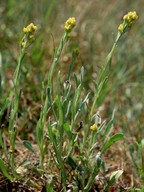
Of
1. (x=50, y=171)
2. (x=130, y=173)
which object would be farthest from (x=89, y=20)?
(x=50, y=171)

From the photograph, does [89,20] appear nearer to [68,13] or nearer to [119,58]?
[68,13]

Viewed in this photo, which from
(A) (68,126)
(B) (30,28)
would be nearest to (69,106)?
(A) (68,126)

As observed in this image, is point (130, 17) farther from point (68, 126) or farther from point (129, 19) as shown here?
point (68, 126)

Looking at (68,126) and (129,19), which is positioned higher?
(129,19)

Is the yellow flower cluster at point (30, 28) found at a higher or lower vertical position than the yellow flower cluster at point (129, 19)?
higher

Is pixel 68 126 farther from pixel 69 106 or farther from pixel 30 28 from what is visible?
pixel 30 28

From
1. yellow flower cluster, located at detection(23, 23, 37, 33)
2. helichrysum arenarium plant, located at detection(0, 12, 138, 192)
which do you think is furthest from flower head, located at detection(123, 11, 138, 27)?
yellow flower cluster, located at detection(23, 23, 37, 33)

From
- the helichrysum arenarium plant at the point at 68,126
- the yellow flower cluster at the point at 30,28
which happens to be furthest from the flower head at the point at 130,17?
the yellow flower cluster at the point at 30,28

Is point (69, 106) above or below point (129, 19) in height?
below

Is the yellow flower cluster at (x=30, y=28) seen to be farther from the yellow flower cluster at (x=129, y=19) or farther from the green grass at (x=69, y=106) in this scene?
the yellow flower cluster at (x=129, y=19)
